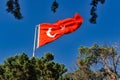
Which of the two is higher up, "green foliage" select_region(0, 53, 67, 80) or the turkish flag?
the turkish flag

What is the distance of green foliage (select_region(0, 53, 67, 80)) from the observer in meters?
27.8

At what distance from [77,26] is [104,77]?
18.2 metres

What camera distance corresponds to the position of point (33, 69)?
28.4 m

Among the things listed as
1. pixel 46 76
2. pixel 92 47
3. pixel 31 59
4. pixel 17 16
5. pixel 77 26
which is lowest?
pixel 17 16

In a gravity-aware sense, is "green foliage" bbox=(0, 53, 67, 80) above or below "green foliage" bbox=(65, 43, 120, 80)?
below

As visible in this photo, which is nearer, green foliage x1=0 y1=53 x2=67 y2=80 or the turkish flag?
green foliage x1=0 y1=53 x2=67 y2=80

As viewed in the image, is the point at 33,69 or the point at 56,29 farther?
the point at 56,29

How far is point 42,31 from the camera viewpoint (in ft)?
124

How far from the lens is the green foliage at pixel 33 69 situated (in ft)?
91.0

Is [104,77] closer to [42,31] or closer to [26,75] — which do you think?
[42,31]

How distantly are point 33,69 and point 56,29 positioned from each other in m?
9.36

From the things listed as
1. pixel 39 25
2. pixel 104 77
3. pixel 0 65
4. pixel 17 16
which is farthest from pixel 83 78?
pixel 17 16

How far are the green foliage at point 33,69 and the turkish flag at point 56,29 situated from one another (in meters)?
5.18

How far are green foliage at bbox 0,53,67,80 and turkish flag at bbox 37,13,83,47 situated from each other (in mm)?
5180
